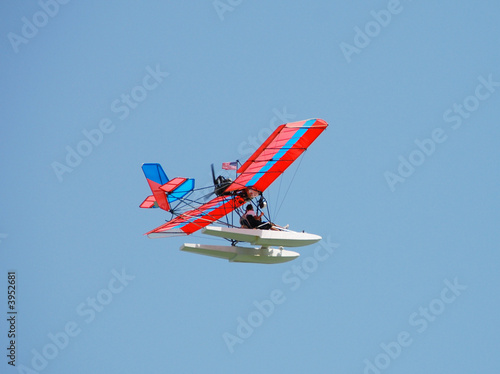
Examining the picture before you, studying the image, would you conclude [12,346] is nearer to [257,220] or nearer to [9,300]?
[9,300]

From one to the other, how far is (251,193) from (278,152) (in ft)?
5.97

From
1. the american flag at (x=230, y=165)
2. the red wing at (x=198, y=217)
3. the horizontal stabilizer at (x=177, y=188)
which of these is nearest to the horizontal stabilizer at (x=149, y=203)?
the red wing at (x=198, y=217)

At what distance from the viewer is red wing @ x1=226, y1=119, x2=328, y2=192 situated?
28.9 meters

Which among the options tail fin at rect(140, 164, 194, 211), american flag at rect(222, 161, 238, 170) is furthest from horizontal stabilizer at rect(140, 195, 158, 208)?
american flag at rect(222, 161, 238, 170)

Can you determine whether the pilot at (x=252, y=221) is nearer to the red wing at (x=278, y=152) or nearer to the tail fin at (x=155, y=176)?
the red wing at (x=278, y=152)

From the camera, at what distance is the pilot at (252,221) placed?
29328 mm

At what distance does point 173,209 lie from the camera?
2888 centimetres

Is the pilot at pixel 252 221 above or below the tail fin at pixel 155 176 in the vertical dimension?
below

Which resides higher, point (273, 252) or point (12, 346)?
point (12, 346)

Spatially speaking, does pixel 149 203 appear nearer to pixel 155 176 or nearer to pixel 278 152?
pixel 155 176

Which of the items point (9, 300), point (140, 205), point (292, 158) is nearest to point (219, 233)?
point (292, 158)

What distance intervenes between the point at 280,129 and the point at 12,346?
52.4 ft

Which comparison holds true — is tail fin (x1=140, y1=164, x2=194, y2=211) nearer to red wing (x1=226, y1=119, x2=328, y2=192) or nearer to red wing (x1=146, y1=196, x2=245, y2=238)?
red wing (x1=146, y1=196, x2=245, y2=238)

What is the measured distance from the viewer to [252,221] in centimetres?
2941
